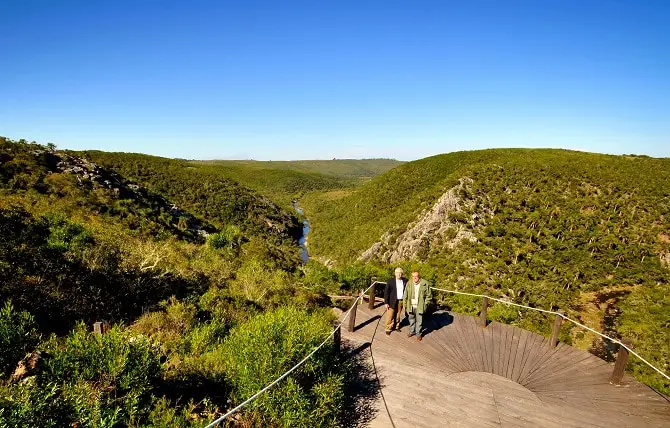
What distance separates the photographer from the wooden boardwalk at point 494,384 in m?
6.50

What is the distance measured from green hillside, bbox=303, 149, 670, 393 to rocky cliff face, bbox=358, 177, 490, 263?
0.40 ft

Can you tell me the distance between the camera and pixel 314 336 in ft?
22.7

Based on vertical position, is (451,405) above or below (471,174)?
below

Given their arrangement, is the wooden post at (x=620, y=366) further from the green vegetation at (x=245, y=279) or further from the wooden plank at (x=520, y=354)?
the green vegetation at (x=245, y=279)

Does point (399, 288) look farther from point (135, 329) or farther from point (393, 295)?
point (135, 329)

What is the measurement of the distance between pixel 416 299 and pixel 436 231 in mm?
22769

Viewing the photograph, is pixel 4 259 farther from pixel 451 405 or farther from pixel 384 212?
pixel 384 212

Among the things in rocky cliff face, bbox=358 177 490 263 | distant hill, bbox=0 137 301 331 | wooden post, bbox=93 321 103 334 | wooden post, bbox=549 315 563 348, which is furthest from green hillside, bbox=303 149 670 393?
distant hill, bbox=0 137 301 331

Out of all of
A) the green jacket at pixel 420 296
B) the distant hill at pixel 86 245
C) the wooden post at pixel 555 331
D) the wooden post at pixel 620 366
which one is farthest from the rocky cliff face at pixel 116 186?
the wooden post at pixel 620 366

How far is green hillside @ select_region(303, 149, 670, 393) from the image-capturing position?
18.7 meters

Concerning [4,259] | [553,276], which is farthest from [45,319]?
[553,276]

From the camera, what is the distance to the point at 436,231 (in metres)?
30.5

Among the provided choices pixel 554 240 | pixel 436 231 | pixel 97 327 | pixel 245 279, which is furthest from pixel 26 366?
pixel 554 240

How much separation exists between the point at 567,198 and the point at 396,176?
29991 millimetres
